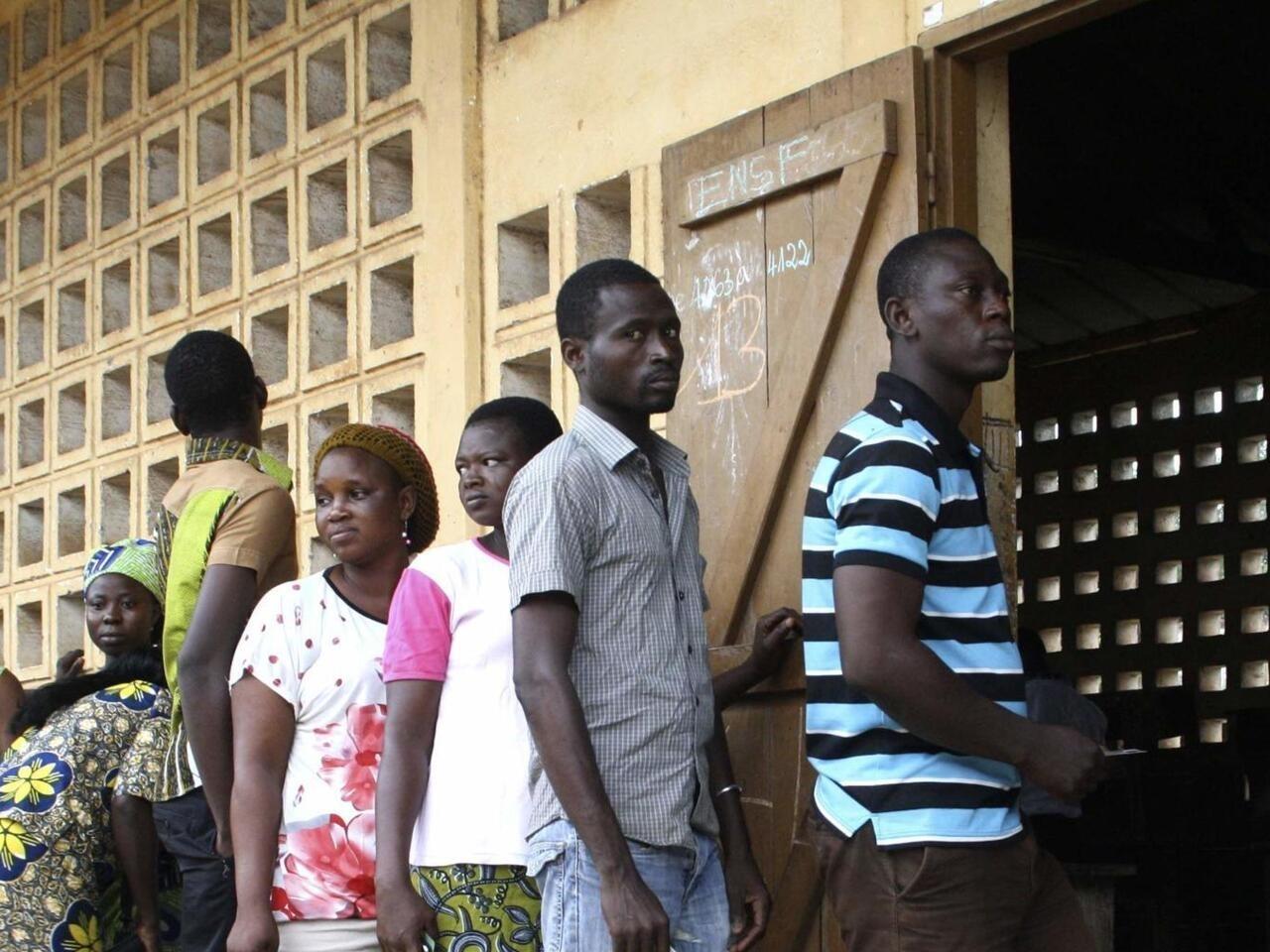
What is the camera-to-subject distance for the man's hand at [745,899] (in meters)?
3.38

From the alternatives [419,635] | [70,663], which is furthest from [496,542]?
[70,663]

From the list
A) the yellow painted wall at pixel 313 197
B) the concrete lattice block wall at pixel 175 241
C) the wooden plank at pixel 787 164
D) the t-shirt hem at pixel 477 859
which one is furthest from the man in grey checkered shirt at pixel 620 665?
the concrete lattice block wall at pixel 175 241

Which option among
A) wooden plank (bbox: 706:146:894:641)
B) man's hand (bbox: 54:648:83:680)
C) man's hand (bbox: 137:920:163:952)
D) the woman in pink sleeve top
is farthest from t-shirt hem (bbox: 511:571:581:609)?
man's hand (bbox: 54:648:83:680)

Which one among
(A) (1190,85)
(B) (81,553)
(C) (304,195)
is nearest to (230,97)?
(C) (304,195)

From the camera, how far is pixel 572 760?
117 inches

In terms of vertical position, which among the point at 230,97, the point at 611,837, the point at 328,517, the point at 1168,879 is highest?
the point at 230,97

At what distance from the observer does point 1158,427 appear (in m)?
9.76

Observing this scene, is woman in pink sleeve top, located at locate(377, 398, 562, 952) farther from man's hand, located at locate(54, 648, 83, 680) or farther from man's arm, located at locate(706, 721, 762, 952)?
man's hand, located at locate(54, 648, 83, 680)

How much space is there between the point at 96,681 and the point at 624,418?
1.98 metres

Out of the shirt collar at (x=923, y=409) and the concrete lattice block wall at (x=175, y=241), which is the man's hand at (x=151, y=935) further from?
the shirt collar at (x=923, y=409)

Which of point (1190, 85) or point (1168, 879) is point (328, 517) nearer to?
point (1190, 85)

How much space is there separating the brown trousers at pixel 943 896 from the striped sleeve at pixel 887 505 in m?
0.40

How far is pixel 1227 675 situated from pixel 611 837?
23.3 ft

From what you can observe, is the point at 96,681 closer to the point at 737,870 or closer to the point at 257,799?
the point at 257,799
